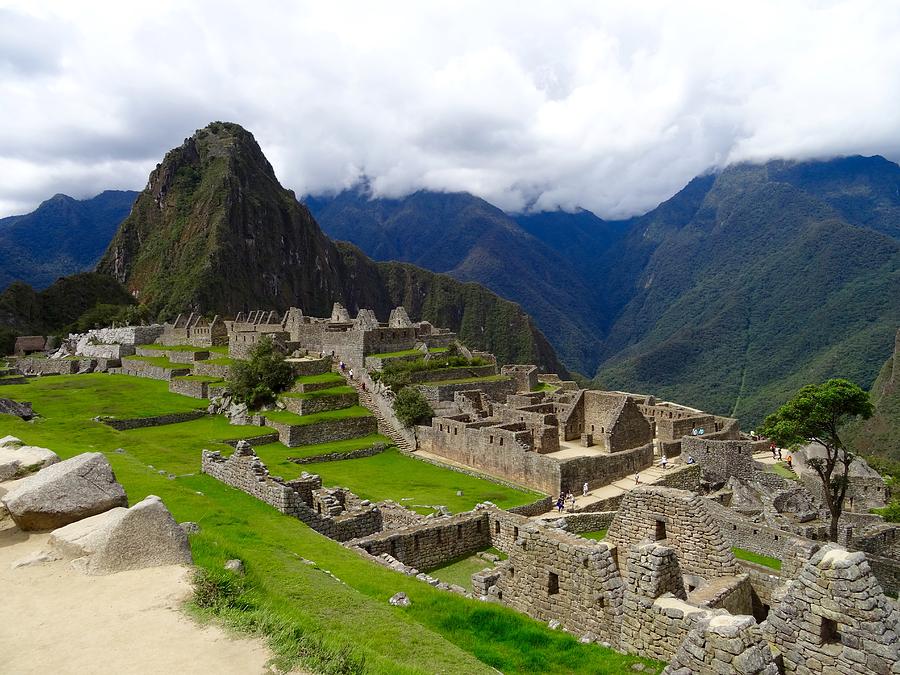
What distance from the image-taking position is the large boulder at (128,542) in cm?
596

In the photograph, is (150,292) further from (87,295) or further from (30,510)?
(30,510)

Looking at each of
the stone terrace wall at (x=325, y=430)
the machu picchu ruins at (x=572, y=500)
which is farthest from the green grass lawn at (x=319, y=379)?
the stone terrace wall at (x=325, y=430)

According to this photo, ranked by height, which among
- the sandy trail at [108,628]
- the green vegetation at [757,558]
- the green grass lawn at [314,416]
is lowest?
the green vegetation at [757,558]

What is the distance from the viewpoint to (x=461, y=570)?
11516 mm

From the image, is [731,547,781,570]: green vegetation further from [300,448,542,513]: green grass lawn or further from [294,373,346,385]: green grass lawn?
[294,373,346,385]: green grass lawn

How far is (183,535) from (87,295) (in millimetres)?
135949

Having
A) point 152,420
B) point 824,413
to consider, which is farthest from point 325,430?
point 824,413

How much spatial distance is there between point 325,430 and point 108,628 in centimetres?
2637

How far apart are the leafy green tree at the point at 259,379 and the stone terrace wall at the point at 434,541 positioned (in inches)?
956

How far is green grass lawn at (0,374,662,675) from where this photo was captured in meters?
5.14

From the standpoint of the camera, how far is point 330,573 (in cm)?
831

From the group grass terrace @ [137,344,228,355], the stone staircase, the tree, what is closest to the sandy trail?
the tree

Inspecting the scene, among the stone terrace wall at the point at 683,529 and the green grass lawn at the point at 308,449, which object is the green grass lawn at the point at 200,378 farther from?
the stone terrace wall at the point at 683,529

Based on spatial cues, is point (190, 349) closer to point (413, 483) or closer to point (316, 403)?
point (316, 403)
